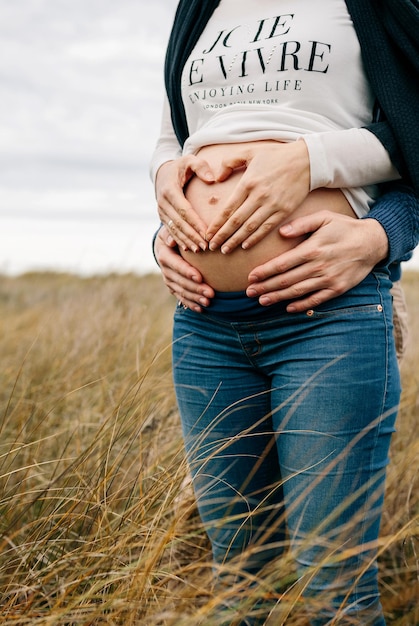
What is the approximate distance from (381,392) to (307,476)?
247 mm

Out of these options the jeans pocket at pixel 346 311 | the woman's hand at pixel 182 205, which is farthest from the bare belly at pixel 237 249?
the jeans pocket at pixel 346 311

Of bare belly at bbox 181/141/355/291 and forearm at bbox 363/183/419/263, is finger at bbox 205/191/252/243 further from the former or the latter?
forearm at bbox 363/183/419/263

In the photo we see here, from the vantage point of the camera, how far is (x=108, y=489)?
1.51m

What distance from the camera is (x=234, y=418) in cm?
144

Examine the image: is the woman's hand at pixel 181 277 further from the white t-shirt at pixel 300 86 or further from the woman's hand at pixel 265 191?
the white t-shirt at pixel 300 86

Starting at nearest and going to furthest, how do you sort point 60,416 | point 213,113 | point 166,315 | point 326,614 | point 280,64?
point 326,614 → point 280,64 → point 213,113 → point 60,416 → point 166,315

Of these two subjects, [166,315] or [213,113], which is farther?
[166,315]

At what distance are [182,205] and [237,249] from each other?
0.63 ft

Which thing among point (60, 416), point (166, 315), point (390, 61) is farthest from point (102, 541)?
point (166, 315)

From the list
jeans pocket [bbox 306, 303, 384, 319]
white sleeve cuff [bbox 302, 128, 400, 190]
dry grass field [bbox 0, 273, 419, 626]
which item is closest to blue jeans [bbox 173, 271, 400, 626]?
jeans pocket [bbox 306, 303, 384, 319]

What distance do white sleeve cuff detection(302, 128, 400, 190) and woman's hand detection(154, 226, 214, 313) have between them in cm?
36

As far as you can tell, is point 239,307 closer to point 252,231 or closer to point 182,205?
point 252,231

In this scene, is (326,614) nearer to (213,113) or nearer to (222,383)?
(222,383)

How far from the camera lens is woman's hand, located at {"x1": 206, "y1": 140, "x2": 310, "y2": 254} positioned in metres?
1.28
